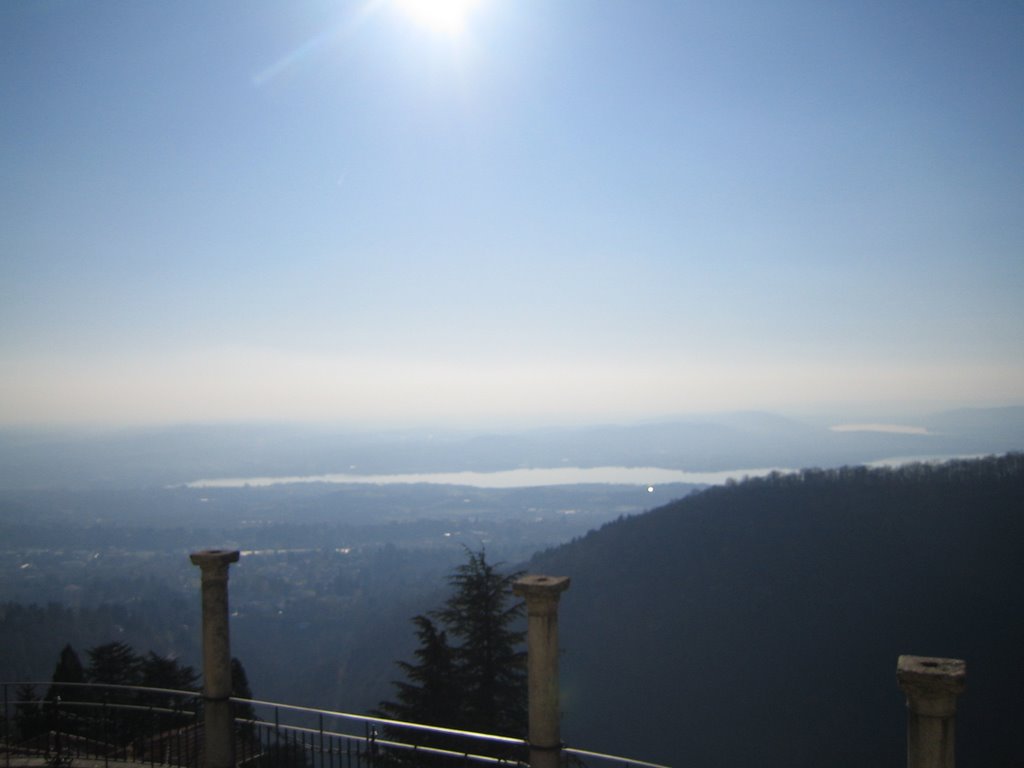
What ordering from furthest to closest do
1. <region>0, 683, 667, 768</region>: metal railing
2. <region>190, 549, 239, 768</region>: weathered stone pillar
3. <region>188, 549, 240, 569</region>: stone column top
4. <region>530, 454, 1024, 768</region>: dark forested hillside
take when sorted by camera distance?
<region>530, 454, 1024, 768</region>: dark forested hillside, <region>188, 549, 240, 569</region>: stone column top, <region>190, 549, 239, 768</region>: weathered stone pillar, <region>0, 683, 667, 768</region>: metal railing

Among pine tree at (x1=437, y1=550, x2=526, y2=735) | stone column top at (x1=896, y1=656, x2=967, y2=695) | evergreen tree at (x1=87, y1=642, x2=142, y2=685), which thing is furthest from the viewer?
evergreen tree at (x1=87, y1=642, x2=142, y2=685)

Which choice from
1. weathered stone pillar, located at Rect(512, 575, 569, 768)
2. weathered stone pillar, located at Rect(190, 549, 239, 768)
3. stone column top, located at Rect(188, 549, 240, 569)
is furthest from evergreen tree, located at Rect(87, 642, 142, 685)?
weathered stone pillar, located at Rect(512, 575, 569, 768)

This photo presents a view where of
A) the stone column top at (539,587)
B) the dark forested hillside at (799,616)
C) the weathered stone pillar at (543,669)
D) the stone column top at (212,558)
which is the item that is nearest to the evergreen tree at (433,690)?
the stone column top at (212,558)

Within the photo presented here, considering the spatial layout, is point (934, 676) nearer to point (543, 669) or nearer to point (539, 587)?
point (539, 587)

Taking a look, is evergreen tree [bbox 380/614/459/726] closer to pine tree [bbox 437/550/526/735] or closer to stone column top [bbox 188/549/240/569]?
pine tree [bbox 437/550/526/735]

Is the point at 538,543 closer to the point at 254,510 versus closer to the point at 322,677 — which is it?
the point at 322,677
